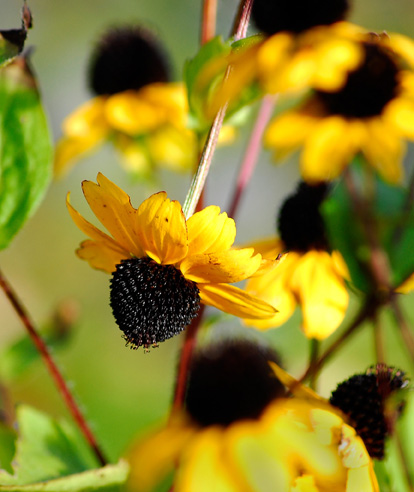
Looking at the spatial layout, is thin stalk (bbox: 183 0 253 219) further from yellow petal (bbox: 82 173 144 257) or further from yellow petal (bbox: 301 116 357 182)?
yellow petal (bbox: 301 116 357 182)

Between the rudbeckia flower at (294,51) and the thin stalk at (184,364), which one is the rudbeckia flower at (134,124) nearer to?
the rudbeckia flower at (294,51)

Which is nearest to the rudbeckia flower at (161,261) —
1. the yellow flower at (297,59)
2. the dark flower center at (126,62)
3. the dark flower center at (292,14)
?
the yellow flower at (297,59)

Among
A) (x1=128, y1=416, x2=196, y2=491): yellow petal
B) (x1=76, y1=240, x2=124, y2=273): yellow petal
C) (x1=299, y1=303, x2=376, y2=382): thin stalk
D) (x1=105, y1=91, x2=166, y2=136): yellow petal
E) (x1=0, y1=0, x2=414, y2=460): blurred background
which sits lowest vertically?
(x1=0, y1=0, x2=414, y2=460): blurred background

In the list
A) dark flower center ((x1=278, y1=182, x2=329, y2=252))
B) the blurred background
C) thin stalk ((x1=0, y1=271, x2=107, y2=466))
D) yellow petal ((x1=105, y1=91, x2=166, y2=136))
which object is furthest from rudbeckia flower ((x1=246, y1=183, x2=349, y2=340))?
the blurred background

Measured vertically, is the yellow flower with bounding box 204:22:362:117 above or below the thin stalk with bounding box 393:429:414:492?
above

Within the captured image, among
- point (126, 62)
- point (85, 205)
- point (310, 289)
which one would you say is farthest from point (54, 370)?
point (85, 205)

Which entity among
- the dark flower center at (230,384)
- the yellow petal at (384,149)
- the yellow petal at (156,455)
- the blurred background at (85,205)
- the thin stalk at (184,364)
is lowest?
the blurred background at (85,205)

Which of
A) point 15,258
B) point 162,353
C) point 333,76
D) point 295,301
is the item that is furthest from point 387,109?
point 15,258
